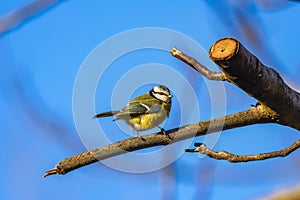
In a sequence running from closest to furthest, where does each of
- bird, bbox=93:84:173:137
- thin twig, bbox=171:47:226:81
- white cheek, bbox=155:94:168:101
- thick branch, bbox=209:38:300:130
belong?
thick branch, bbox=209:38:300:130 < thin twig, bbox=171:47:226:81 < bird, bbox=93:84:173:137 < white cheek, bbox=155:94:168:101

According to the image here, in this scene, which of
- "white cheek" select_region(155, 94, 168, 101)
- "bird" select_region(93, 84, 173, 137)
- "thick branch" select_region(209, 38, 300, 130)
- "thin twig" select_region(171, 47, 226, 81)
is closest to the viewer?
"thick branch" select_region(209, 38, 300, 130)

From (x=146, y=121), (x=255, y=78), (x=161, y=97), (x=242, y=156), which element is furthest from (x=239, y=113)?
(x=161, y=97)

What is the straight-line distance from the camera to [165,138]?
3.02 feet

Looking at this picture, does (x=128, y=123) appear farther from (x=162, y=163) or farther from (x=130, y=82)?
(x=162, y=163)

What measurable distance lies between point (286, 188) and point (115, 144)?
1.23ft

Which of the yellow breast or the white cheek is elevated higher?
the white cheek

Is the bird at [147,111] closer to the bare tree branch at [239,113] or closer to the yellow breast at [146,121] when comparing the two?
the yellow breast at [146,121]

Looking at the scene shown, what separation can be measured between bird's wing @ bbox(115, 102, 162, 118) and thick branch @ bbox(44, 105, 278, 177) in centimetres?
50

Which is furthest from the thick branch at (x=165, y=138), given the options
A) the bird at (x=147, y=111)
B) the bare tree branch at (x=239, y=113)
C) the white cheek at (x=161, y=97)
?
the white cheek at (x=161, y=97)

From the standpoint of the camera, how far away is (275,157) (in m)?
0.80

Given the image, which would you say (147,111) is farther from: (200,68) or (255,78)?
(255,78)

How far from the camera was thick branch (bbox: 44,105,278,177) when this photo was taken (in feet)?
2.68

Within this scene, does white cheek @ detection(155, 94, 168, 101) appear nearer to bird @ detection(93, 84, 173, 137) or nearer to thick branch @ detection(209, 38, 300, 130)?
bird @ detection(93, 84, 173, 137)

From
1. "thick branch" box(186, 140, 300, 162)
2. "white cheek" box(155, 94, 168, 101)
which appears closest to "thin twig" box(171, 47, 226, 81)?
"thick branch" box(186, 140, 300, 162)
